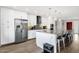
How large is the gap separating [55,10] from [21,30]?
33.0 inches

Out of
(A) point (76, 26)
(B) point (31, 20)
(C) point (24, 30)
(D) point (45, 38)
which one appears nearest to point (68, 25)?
(A) point (76, 26)

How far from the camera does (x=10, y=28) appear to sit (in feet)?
6.23

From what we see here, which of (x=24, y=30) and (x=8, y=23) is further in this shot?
(x=24, y=30)

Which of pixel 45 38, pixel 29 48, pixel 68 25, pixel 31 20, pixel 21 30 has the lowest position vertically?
pixel 29 48

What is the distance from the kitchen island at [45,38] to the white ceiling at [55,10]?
0.39 metres

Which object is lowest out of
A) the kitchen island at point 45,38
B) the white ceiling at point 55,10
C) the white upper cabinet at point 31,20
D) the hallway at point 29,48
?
the hallway at point 29,48

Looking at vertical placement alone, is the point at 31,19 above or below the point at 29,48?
above

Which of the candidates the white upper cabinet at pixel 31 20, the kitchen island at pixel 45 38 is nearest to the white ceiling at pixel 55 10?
the white upper cabinet at pixel 31 20

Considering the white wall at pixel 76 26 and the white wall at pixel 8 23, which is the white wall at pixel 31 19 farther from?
the white wall at pixel 76 26

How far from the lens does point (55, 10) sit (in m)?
1.90

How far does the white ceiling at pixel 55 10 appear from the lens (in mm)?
1843

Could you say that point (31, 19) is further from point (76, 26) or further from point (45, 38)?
point (76, 26)
